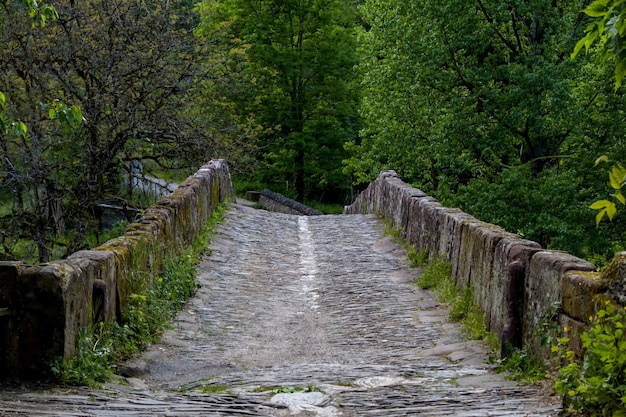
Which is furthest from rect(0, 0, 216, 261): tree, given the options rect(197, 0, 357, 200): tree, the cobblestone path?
rect(197, 0, 357, 200): tree

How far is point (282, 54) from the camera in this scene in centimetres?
3316

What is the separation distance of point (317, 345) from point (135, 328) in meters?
1.84

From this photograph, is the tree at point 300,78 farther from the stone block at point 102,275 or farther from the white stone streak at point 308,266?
the stone block at point 102,275

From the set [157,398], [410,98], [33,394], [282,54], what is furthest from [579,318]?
[282,54]

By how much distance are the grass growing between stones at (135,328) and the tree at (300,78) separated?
22.6m

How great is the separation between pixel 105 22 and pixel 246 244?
20.9 feet

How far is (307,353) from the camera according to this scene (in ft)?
24.7

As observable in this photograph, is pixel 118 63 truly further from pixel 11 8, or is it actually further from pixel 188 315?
pixel 188 315

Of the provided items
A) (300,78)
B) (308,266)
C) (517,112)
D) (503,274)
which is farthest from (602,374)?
(300,78)

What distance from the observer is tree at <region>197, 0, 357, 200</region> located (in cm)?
3334

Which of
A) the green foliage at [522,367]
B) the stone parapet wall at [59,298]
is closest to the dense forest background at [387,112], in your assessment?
the stone parapet wall at [59,298]

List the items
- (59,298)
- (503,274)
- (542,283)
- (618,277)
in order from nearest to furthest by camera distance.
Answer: (618,277) → (59,298) → (542,283) → (503,274)

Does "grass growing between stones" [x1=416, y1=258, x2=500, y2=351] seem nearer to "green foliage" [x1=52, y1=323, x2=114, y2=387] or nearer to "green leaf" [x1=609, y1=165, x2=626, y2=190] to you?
"green foliage" [x1=52, y1=323, x2=114, y2=387]

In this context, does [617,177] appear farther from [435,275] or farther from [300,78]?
[300,78]
